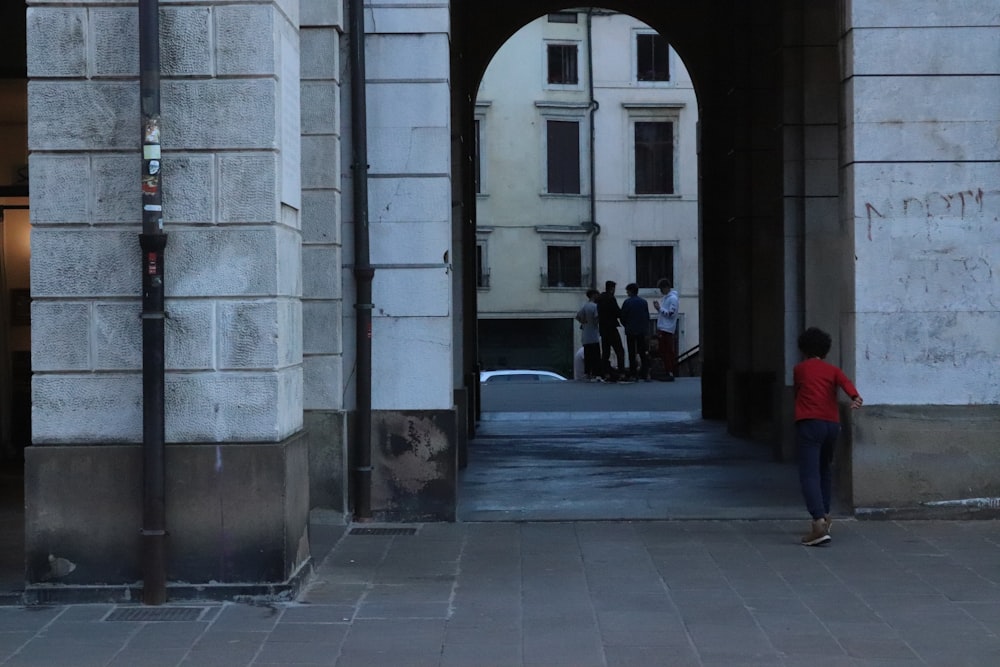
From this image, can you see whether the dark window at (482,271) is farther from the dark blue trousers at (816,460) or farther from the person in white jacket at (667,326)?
the dark blue trousers at (816,460)

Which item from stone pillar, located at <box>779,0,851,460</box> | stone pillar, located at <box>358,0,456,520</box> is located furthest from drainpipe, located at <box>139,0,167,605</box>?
stone pillar, located at <box>779,0,851,460</box>

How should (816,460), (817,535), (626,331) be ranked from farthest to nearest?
(626,331) → (816,460) → (817,535)

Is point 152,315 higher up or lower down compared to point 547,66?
lower down

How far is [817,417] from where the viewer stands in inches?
388

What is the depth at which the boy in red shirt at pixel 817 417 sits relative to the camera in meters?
9.75

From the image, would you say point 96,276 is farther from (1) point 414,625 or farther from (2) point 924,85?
(2) point 924,85

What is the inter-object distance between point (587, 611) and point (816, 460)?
2803 mm

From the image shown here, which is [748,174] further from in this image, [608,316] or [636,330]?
[636,330]

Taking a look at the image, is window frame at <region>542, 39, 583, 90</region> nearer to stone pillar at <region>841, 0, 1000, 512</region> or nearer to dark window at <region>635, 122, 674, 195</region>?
dark window at <region>635, 122, 674, 195</region>

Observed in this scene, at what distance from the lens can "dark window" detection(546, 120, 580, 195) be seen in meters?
44.6

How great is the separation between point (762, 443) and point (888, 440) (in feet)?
19.3

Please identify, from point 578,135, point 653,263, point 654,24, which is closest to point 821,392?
point 654,24

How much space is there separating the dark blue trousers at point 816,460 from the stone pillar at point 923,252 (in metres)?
0.85

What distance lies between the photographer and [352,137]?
1086 cm
